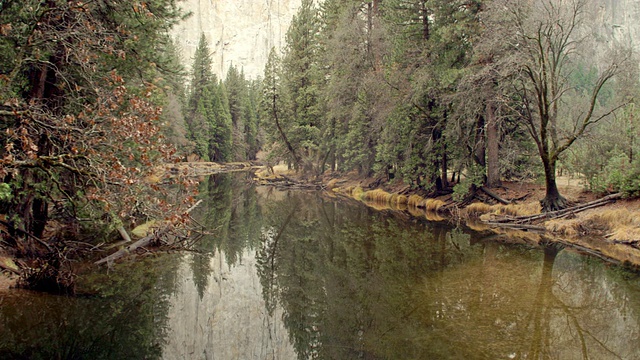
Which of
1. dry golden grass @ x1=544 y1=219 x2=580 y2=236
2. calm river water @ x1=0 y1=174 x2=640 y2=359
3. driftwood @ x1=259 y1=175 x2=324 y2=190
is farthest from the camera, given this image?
driftwood @ x1=259 y1=175 x2=324 y2=190

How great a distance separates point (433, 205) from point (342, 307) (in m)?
14.4

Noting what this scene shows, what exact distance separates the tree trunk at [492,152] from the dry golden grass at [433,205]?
2723mm

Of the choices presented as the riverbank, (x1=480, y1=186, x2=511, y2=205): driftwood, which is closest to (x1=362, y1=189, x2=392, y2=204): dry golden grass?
the riverbank

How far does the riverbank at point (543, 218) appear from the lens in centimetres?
1195

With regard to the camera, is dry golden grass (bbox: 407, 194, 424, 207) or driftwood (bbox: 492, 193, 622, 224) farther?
dry golden grass (bbox: 407, 194, 424, 207)

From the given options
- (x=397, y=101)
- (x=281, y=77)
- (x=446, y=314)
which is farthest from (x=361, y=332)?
(x=281, y=77)

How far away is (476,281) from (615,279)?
10.0ft

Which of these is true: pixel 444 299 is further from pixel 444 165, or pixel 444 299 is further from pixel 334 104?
pixel 334 104

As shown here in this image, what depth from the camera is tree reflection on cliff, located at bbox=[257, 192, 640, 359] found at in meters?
5.94

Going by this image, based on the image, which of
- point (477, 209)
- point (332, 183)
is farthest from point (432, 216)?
point (332, 183)

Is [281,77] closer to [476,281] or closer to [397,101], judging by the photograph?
[397,101]

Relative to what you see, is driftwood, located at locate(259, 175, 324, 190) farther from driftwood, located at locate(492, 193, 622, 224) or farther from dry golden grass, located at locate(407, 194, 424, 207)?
driftwood, located at locate(492, 193, 622, 224)

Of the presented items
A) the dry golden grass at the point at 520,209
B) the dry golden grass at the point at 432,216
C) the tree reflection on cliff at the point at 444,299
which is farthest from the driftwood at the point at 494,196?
the tree reflection on cliff at the point at 444,299

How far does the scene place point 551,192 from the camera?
15.1 meters
